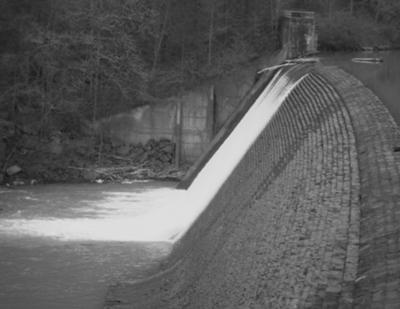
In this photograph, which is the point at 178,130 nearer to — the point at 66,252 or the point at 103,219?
the point at 103,219

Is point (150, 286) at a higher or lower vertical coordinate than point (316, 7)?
lower

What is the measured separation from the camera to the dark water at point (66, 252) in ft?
39.1

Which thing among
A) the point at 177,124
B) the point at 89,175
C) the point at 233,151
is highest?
the point at 233,151

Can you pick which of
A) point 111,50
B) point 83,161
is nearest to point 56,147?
point 83,161

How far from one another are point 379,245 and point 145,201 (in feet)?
46.8

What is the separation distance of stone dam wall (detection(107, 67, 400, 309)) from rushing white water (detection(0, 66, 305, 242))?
5.88ft

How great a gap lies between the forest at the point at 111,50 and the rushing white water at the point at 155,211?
20.8ft

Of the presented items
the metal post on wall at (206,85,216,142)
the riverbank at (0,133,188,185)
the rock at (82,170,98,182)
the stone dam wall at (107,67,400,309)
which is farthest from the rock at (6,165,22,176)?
the stone dam wall at (107,67,400,309)

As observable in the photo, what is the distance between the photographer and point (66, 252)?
46.2 feet

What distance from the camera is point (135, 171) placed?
24281 mm

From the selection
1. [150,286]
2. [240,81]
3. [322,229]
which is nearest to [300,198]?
[322,229]

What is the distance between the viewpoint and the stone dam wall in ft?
18.5

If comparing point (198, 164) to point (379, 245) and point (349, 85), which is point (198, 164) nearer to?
point (349, 85)

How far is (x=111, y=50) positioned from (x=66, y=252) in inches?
526
